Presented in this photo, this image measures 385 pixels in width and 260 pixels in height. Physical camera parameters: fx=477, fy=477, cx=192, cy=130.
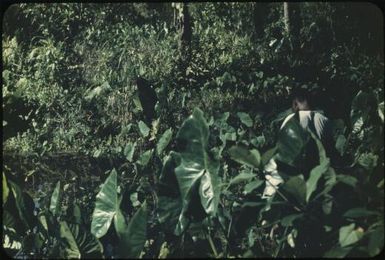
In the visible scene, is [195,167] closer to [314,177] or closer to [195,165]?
[195,165]

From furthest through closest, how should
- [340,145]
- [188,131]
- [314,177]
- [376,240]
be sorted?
[340,145] → [188,131] → [314,177] → [376,240]

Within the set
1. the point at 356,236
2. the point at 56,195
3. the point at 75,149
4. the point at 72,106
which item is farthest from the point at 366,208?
the point at 72,106

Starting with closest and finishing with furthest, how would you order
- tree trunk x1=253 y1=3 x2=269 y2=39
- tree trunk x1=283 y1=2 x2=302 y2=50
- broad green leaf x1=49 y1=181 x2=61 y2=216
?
broad green leaf x1=49 y1=181 x2=61 y2=216
tree trunk x1=283 y1=2 x2=302 y2=50
tree trunk x1=253 y1=3 x2=269 y2=39

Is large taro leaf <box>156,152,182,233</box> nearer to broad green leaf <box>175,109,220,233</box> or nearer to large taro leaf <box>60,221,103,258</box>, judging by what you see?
broad green leaf <box>175,109,220,233</box>

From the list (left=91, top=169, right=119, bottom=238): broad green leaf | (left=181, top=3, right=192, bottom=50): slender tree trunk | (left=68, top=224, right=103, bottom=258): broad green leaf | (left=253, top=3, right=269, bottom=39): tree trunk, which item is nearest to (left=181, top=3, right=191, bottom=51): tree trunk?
(left=181, top=3, right=192, bottom=50): slender tree trunk

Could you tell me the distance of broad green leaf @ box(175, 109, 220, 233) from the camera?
2.25m

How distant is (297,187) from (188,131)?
58 centimetres

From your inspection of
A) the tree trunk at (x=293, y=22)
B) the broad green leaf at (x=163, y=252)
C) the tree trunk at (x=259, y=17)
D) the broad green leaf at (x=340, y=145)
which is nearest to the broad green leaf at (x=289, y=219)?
the broad green leaf at (x=163, y=252)

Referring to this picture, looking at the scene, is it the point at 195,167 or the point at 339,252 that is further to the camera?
the point at 195,167

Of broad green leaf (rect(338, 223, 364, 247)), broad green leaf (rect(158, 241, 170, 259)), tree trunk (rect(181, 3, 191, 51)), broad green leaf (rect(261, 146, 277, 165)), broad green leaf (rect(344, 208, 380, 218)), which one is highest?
tree trunk (rect(181, 3, 191, 51))

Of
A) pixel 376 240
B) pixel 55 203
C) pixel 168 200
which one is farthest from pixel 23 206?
pixel 376 240

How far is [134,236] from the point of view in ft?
6.35

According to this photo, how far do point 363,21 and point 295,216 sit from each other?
3272 mm

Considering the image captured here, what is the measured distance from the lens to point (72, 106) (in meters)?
5.82
